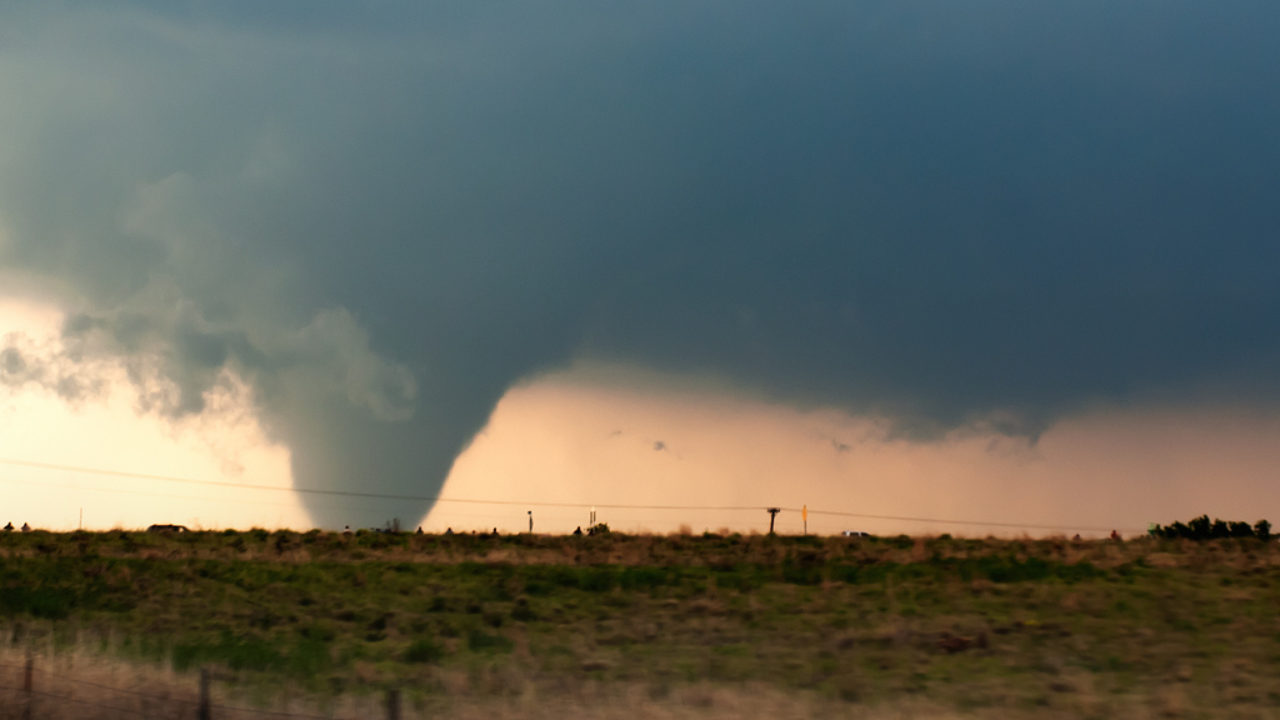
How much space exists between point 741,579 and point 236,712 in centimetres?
2456

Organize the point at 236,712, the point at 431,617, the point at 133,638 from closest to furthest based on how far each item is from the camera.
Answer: the point at 236,712 < the point at 133,638 < the point at 431,617

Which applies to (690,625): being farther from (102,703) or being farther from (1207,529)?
(1207,529)

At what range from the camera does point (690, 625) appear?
1491 inches

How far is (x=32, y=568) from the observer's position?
47625 millimetres

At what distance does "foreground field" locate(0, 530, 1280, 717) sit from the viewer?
2667cm

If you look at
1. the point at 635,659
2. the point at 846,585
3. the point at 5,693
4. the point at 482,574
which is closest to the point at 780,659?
the point at 635,659

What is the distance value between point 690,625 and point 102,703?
58.0 ft

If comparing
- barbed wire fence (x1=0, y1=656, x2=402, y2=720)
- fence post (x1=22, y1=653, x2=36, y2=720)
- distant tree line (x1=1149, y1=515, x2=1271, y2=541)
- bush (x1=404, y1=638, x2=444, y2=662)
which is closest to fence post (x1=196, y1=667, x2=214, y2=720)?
barbed wire fence (x1=0, y1=656, x2=402, y2=720)

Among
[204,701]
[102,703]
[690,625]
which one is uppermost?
[690,625]

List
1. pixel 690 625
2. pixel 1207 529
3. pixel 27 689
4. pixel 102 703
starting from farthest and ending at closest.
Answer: pixel 1207 529
pixel 690 625
pixel 27 689
pixel 102 703

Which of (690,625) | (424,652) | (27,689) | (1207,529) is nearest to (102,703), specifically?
(27,689)

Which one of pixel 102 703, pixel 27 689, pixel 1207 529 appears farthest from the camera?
pixel 1207 529

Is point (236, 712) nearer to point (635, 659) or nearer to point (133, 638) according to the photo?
point (635, 659)

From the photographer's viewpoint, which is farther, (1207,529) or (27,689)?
(1207,529)
